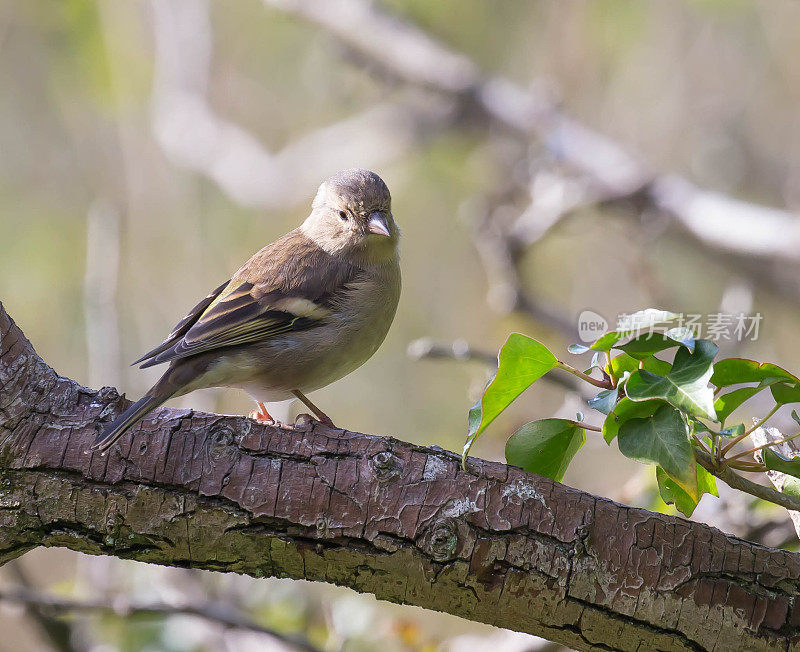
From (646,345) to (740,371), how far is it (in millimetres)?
275

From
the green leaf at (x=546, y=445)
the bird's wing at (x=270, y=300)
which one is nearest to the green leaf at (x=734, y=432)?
the green leaf at (x=546, y=445)

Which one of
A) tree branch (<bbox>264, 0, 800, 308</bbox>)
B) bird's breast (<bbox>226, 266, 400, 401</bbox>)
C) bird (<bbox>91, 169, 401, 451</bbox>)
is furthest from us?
tree branch (<bbox>264, 0, 800, 308</bbox>)

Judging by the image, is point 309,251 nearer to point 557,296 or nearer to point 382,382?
point 382,382

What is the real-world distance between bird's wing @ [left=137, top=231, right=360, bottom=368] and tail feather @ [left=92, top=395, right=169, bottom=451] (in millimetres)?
824

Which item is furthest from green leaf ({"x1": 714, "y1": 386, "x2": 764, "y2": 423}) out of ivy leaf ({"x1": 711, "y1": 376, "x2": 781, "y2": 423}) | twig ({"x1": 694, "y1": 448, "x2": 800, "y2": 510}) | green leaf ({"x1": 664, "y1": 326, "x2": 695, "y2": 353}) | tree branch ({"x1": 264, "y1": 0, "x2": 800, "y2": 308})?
tree branch ({"x1": 264, "y1": 0, "x2": 800, "y2": 308})

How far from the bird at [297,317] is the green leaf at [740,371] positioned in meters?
1.70

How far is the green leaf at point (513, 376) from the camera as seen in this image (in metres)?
2.30

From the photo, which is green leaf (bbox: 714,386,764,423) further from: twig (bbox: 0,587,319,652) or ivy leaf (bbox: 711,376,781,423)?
twig (bbox: 0,587,319,652)

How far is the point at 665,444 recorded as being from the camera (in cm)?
228

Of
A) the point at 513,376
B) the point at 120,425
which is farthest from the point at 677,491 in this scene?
the point at 120,425

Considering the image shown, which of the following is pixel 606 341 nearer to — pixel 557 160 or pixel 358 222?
pixel 358 222

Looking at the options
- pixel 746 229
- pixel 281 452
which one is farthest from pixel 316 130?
pixel 281 452

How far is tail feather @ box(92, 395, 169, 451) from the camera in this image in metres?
2.53

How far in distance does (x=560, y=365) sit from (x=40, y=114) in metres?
8.86
